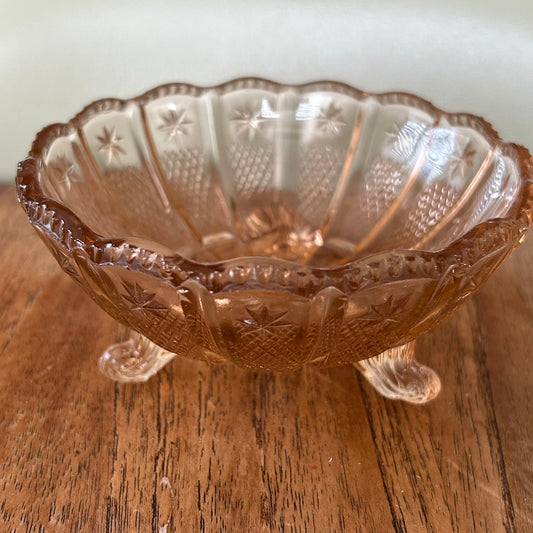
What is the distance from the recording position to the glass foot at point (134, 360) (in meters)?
0.75

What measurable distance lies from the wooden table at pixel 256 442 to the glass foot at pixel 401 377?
0.01m

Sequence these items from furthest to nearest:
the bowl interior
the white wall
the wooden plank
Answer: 1. the white wall
2. the bowl interior
3. the wooden plank

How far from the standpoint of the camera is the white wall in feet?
3.63

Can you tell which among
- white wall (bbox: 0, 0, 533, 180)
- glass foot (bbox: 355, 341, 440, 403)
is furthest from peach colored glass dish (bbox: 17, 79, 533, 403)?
white wall (bbox: 0, 0, 533, 180)

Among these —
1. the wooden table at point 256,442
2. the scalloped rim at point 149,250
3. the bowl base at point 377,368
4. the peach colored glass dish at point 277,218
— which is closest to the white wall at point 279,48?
the peach colored glass dish at point 277,218

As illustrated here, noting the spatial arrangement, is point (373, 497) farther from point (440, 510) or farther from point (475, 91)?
point (475, 91)

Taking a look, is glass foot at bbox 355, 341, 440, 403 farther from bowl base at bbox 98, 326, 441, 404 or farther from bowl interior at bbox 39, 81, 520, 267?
bowl interior at bbox 39, 81, 520, 267

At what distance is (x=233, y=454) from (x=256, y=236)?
0.37 meters

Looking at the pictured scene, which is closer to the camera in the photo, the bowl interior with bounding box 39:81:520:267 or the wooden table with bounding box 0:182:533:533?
the wooden table with bounding box 0:182:533:533

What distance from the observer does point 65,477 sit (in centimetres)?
65

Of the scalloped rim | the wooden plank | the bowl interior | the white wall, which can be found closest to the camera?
the scalloped rim

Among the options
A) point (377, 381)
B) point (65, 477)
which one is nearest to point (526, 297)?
point (377, 381)

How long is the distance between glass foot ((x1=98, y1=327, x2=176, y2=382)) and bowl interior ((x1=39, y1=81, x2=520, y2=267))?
0.45 feet

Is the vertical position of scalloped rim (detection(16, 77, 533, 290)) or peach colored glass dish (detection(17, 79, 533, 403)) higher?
scalloped rim (detection(16, 77, 533, 290))
